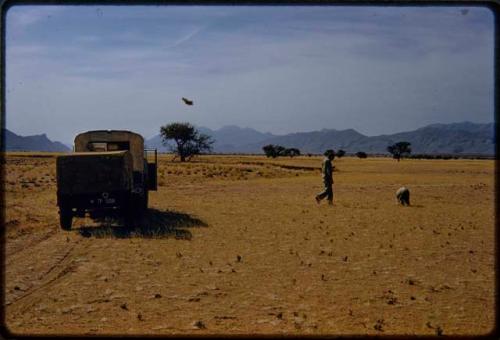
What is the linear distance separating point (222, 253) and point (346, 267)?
288cm

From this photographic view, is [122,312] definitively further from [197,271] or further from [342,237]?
[342,237]

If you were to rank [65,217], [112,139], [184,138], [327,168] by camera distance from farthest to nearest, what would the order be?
1. [184,138]
2. [327,168]
3. [112,139]
4. [65,217]

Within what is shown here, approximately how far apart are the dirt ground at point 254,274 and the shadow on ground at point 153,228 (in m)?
0.05

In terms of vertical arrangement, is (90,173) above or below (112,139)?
below

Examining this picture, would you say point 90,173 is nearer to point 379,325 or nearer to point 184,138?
point 379,325

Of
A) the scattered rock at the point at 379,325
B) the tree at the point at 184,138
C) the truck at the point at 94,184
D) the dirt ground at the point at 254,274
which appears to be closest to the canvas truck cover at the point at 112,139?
the dirt ground at the point at 254,274

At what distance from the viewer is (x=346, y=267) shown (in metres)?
11.4

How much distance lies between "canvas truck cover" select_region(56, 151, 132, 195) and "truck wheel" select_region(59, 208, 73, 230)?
606 millimetres

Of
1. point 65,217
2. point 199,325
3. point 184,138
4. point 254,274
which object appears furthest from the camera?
point 184,138

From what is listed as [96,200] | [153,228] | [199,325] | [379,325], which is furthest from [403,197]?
[199,325]

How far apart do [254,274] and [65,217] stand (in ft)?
24.5

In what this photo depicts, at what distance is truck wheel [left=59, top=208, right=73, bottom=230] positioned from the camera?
15.9 m

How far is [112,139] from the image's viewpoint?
62.7 ft

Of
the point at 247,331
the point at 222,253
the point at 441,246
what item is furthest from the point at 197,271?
the point at 441,246
